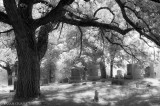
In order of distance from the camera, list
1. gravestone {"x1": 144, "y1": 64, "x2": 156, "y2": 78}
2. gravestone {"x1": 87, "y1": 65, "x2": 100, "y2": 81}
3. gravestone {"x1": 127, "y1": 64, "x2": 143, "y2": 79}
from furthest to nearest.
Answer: gravestone {"x1": 144, "y1": 64, "x2": 156, "y2": 78} → gravestone {"x1": 87, "y1": 65, "x2": 100, "y2": 81} → gravestone {"x1": 127, "y1": 64, "x2": 143, "y2": 79}

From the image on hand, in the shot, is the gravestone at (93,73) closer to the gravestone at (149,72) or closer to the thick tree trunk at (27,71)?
the gravestone at (149,72)

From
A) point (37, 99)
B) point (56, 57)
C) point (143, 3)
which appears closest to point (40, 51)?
point (37, 99)

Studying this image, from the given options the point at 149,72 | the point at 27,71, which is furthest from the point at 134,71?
the point at 27,71

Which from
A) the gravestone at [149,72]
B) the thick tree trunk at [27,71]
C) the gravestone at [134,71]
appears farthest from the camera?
the gravestone at [149,72]

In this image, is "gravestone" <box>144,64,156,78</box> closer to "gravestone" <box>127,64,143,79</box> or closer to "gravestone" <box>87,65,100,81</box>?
"gravestone" <box>127,64,143,79</box>

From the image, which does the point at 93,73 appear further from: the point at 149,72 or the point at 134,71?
the point at 149,72

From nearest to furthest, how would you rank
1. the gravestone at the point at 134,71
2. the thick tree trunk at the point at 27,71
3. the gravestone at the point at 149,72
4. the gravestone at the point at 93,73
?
the thick tree trunk at the point at 27,71 < the gravestone at the point at 134,71 < the gravestone at the point at 93,73 < the gravestone at the point at 149,72

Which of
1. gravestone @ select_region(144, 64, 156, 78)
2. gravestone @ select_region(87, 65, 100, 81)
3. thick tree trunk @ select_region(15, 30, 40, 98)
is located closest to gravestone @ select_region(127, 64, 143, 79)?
gravestone @ select_region(87, 65, 100, 81)

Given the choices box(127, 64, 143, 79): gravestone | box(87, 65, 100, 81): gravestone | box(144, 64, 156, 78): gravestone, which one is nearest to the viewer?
box(127, 64, 143, 79): gravestone

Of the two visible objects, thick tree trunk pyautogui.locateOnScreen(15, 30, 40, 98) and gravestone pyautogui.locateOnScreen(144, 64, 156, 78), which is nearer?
thick tree trunk pyautogui.locateOnScreen(15, 30, 40, 98)

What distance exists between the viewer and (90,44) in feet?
90.2

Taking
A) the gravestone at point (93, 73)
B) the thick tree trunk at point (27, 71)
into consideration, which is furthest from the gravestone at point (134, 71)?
the thick tree trunk at point (27, 71)

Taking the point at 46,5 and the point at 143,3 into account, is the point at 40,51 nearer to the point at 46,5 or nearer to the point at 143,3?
the point at 46,5

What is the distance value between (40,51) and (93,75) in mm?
15460
